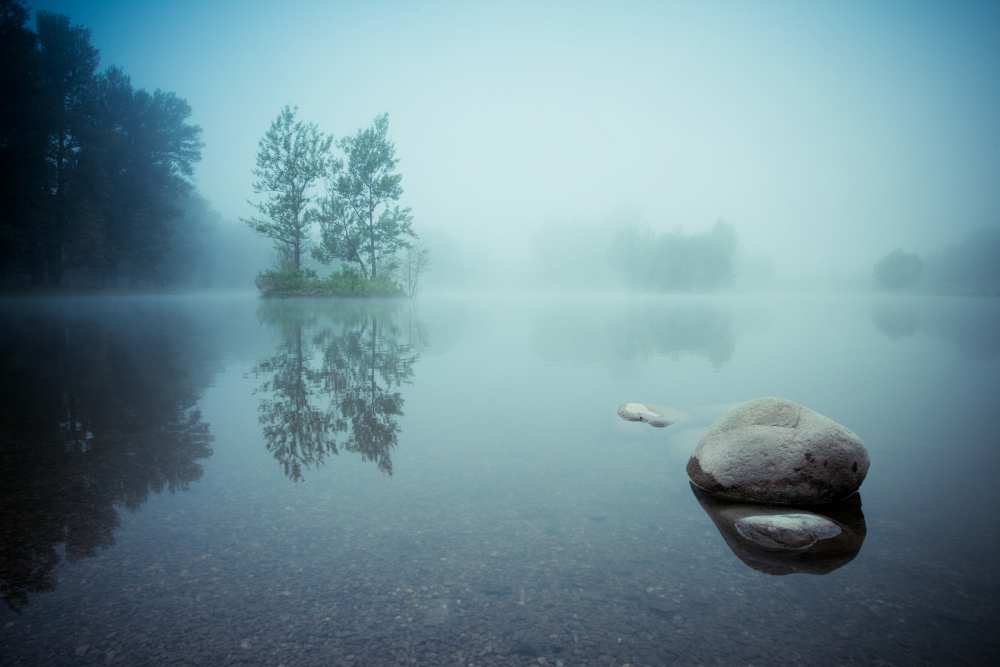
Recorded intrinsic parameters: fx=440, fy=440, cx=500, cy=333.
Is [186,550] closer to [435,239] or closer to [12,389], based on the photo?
[12,389]

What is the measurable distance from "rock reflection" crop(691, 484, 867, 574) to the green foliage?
151 meters

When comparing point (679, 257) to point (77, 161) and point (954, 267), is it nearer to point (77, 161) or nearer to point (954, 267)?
point (954, 267)

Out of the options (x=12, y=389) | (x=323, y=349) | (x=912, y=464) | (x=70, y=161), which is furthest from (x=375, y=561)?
(x=70, y=161)

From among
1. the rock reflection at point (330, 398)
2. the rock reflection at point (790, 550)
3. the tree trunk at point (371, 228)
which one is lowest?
the rock reflection at point (790, 550)

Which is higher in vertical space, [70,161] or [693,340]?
[70,161]

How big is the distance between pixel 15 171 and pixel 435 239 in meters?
106

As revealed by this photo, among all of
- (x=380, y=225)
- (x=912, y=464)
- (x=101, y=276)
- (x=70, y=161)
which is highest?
(x=70, y=161)

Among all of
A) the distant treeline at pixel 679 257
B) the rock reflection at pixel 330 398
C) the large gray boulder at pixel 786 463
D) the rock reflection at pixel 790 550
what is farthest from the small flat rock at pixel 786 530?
the distant treeline at pixel 679 257

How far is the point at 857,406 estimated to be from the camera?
36.9 ft

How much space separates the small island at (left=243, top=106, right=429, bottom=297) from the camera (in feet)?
155

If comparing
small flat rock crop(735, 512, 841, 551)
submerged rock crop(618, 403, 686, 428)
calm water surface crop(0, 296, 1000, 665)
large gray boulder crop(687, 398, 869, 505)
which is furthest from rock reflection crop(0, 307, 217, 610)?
submerged rock crop(618, 403, 686, 428)

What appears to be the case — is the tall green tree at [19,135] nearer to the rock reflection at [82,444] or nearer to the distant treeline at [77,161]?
the distant treeline at [77,161]

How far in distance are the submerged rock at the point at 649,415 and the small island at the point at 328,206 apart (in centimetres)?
4318

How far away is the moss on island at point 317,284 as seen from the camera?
4653 cm
